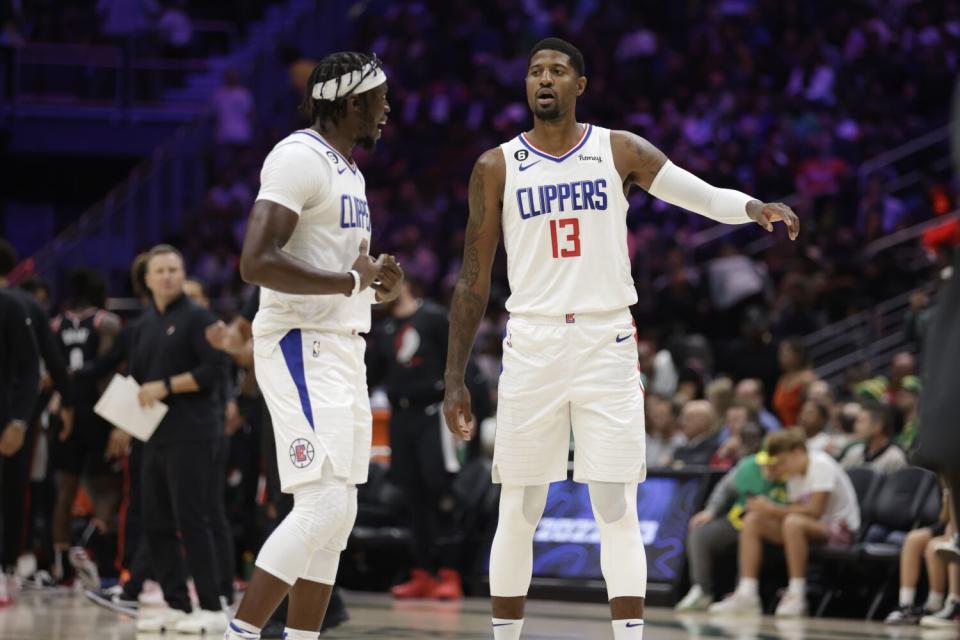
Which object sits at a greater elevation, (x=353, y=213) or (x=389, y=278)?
(x=353, y=213)

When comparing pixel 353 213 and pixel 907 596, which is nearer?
pixel 353 213

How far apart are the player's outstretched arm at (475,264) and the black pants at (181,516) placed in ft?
8.37

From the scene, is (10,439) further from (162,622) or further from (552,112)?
(552,112)

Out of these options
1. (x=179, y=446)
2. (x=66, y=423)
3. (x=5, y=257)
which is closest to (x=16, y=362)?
(x=5, y=257)

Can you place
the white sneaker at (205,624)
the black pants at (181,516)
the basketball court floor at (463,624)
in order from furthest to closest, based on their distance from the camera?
1. the basketball court floor at (463,624)
2. the white sneaker at (205,624)
3. the black pants at (181,516)

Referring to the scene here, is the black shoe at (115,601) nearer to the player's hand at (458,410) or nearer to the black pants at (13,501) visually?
the black pants at (13,501)

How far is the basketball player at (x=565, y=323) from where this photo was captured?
19.8 ft

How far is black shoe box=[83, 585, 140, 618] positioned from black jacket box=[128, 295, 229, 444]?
67.5 inches

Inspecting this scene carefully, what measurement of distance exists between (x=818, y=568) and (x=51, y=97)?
14.4 m

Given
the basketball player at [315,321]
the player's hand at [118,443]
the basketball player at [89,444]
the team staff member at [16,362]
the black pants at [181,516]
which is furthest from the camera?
the basketball player at [89,444]

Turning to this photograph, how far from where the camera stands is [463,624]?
9.59 m

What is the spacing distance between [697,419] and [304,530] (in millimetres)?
7685

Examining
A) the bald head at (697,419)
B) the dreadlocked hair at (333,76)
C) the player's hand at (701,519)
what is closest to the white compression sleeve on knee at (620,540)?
the dreadlocked hair at (333,76)

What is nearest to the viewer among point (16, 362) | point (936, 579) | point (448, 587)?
point (16, 362)
